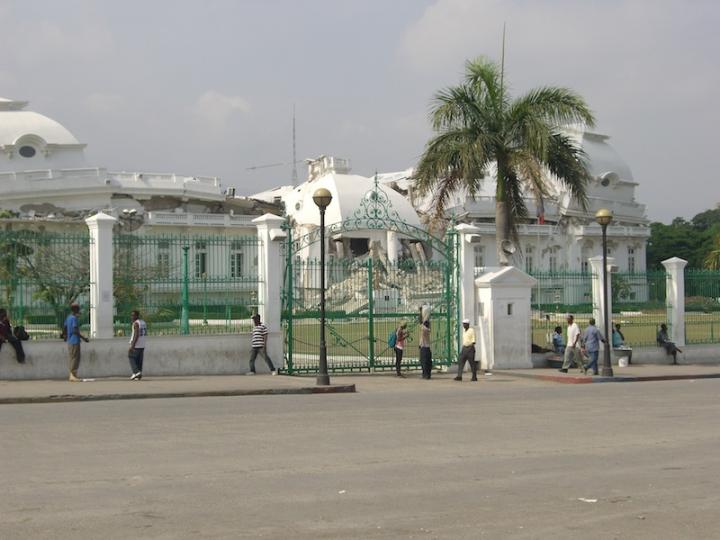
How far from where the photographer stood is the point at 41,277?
1942cm

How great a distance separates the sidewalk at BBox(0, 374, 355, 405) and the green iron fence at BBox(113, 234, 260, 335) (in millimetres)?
1240

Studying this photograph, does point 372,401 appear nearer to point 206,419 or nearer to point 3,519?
point 206,419

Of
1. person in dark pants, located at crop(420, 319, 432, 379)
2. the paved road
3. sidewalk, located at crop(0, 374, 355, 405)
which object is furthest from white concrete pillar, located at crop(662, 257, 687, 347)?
the paved road

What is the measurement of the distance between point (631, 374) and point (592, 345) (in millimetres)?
1190

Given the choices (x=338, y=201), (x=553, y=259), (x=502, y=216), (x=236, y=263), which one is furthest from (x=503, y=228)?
(x=553, y=259)

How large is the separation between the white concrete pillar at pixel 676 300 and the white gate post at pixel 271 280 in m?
11.3

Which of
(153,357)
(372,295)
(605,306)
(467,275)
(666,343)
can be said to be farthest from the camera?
(666,343)

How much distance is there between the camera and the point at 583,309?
26.3 metres

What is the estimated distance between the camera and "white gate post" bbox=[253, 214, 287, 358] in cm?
2152

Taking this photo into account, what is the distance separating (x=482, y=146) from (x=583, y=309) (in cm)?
495

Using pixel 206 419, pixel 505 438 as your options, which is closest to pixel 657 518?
pixel 505 438

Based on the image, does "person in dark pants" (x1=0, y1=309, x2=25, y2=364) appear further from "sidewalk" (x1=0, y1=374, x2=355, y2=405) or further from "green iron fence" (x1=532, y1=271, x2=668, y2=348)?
"green iron fence" (x1=532, y1=271, x2=668, y2=348)

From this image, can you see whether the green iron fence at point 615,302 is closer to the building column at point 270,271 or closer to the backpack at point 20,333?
the building column at point 270,271

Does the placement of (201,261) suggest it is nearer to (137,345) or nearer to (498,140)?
(137,345)
